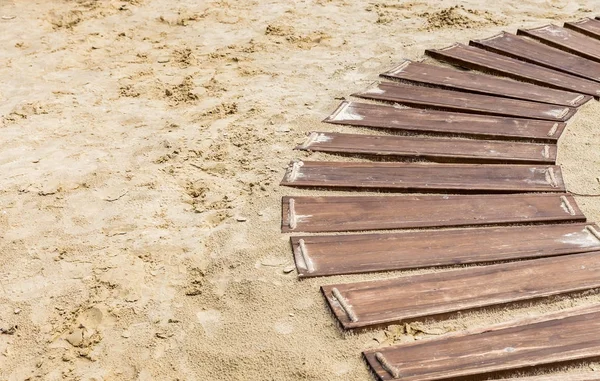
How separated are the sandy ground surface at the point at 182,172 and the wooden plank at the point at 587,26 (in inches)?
12.7

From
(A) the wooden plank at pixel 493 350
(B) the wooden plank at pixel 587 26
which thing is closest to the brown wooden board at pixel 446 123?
(A) the wooden plank at pixel 493 350

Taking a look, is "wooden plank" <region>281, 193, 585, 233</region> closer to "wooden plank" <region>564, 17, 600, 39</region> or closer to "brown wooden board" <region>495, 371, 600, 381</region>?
"brown wooden board" <region>495, 371, 600, 381</region>

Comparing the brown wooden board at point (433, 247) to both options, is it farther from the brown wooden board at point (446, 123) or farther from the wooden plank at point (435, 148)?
the brown wooden board at point (446, 123)

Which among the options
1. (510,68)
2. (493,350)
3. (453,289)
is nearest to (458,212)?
(453,289)

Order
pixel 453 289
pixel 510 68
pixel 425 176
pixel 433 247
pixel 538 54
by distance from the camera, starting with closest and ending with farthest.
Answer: pixel 453 289 < pixel 433 247 < pixel 425 176 < pixel 510 68 < pixel 538 54

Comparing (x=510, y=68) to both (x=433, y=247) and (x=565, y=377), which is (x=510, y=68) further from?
(x=565, y=377)

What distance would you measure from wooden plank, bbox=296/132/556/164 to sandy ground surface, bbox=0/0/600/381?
0.15 m

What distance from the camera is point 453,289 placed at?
2227mm

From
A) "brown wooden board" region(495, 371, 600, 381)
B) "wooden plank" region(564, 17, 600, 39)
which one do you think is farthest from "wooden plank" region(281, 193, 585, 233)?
"wooden plank" region(564, 17, 600, 39)

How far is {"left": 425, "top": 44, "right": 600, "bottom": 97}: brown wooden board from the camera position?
12.6 ft

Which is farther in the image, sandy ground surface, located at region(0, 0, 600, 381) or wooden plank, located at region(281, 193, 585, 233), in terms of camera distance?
wooden plank, located at region(281, 193, 585, 233)

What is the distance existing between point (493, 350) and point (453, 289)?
30 centimetres

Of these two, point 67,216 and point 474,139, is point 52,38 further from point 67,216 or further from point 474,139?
point 474,139

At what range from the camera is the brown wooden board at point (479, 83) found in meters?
3.69
